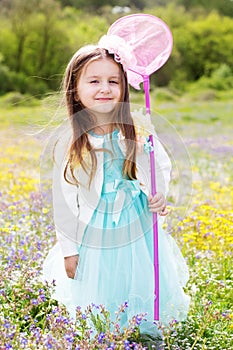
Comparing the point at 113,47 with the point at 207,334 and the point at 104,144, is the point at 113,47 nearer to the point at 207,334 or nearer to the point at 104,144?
the point at 104,144

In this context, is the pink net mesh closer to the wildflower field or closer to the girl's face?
the girl's face

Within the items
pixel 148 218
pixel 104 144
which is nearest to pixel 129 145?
pixel 104 144

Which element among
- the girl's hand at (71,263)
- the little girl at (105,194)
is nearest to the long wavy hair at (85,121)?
the little girl at (105,194)

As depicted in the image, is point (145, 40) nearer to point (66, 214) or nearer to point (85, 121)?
point (85, 121)

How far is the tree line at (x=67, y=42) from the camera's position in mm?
20297

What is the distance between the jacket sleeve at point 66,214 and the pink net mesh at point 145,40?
0.59 metres

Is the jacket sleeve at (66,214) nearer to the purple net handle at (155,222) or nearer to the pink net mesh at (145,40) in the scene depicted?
the purple net handle at (155,222)

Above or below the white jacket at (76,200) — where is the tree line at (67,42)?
above

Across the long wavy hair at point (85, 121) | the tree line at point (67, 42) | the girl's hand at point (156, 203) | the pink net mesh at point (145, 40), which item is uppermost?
the tree line at point (67, 42)

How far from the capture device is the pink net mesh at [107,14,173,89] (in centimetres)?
286

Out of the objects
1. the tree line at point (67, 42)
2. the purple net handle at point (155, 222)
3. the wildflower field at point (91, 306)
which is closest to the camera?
the wildflower field at point (91, 306)

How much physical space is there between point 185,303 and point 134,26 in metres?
1.30

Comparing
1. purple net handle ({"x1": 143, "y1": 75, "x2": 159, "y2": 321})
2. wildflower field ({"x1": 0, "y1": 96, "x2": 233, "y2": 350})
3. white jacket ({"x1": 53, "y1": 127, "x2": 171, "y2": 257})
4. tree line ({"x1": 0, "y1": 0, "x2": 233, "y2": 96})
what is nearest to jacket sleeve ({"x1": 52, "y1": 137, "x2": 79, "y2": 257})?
white jacket ({"x1": 53, "y1": 127, "x2": 171, "y2": 257})

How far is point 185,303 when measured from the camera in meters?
3.08
